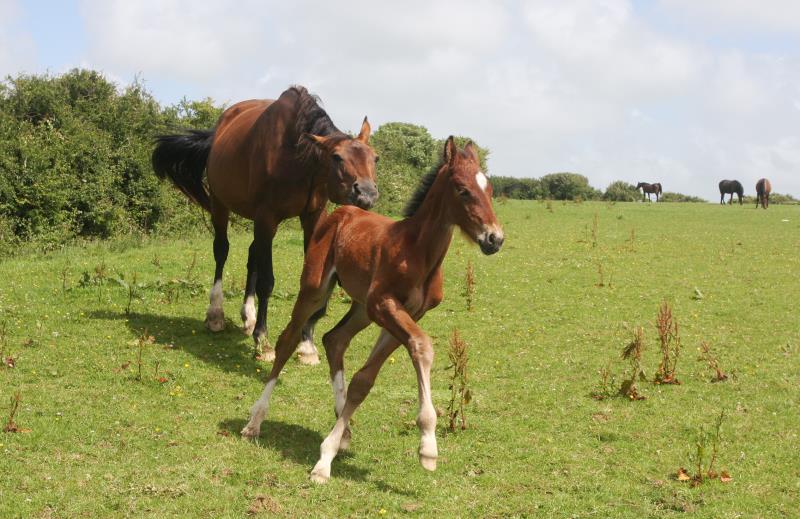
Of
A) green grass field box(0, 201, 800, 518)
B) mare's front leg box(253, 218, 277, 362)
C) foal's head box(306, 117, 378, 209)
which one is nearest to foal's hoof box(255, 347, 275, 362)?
mare's front leg box(253, 218, 277, 362)

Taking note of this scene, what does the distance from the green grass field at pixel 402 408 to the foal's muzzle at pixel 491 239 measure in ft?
6.09

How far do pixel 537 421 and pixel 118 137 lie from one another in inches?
817

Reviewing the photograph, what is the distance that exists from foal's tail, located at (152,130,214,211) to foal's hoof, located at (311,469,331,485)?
299 inches

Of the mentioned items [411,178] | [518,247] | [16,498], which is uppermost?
[411,178]

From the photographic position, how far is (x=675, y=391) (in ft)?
29.6

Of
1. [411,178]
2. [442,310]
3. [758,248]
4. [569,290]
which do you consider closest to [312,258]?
[442,310]

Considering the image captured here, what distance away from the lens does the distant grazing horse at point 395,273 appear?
5.84 m

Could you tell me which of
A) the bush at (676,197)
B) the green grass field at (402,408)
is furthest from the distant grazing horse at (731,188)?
the green grass field at (402,408)

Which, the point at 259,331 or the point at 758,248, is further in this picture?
the point at 758,248

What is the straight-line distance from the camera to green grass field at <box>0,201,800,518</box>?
5840 mm

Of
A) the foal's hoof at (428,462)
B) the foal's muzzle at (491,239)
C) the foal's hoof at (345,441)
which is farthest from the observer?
the foal's hoof at (345,441)

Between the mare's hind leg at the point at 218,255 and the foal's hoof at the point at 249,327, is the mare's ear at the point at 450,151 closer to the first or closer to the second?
the foal's hoof at the point at 249,327

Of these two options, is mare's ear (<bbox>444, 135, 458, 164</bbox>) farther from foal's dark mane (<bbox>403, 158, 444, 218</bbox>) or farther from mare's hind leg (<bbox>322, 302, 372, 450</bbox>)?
mare's hind leg (<bbox>322, 302, 372, 450</bbox>)

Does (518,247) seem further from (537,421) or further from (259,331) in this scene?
(537,421)
